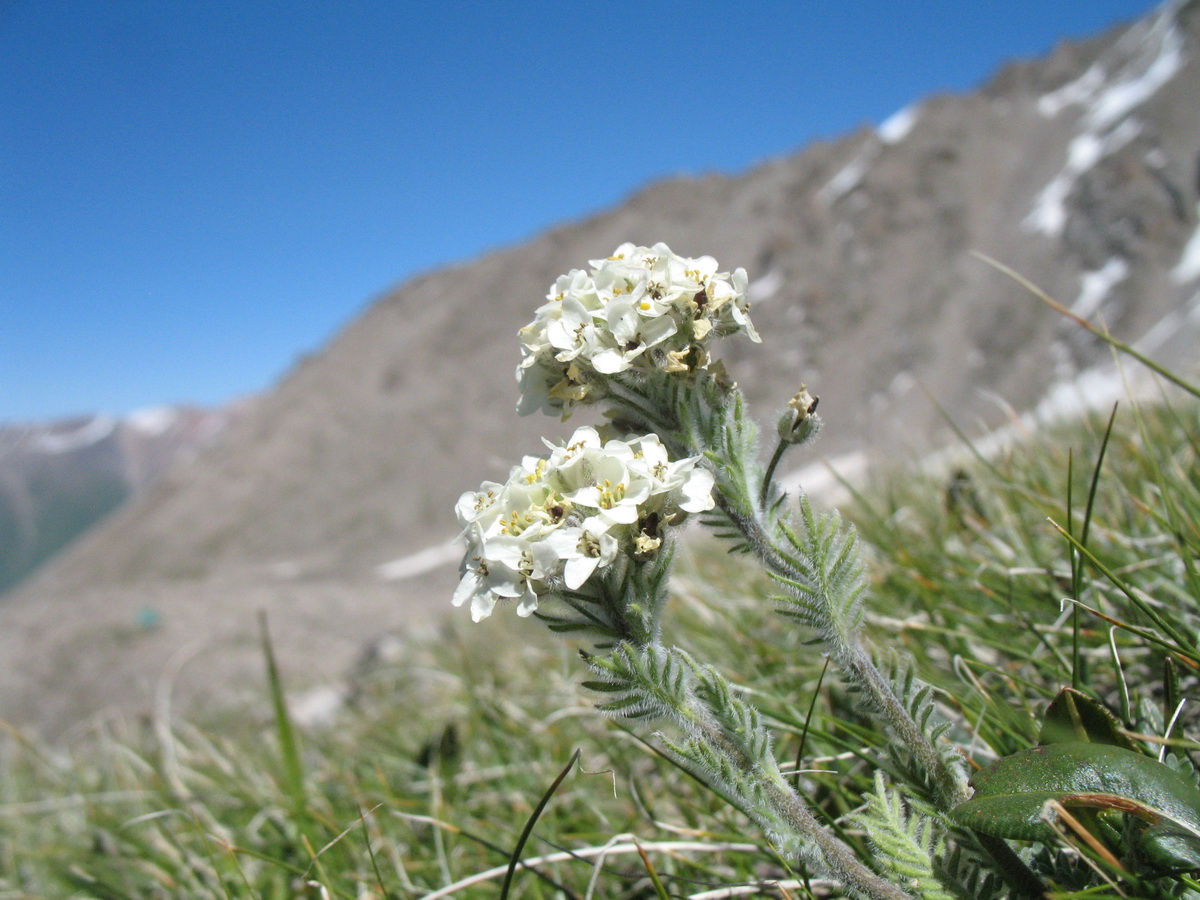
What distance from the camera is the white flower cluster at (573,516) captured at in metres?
1.47

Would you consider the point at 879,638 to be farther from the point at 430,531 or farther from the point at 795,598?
the point at 430,531

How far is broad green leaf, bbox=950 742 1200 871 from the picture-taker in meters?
1.37

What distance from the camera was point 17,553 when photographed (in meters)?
161

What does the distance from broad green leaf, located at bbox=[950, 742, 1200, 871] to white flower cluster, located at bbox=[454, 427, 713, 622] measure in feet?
2.59

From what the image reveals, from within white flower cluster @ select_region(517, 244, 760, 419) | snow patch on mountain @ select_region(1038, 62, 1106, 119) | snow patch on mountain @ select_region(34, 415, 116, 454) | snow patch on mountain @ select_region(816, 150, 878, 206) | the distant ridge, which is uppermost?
snow patch on mountain @ select_region(34, 415, 116, 454)

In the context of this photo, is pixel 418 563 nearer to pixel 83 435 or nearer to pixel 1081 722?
pixel 1081 722

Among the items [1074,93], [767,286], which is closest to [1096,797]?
[767,286]

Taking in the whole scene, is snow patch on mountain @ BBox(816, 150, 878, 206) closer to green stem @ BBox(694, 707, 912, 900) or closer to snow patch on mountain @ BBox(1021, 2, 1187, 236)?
snow patch on mountain @ BBox(1021, 2, 1187, 236)

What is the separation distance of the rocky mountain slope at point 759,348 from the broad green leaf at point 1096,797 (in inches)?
464

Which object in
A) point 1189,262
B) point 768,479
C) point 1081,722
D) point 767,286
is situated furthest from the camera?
point 767,286

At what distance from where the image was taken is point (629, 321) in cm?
169

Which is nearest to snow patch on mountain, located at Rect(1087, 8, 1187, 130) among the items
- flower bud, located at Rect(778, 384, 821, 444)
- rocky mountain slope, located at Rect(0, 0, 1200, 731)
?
rocky mountain slope, located at Rect(0, 0, 1200, 731)

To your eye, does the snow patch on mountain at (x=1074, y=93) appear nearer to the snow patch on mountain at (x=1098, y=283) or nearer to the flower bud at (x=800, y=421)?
the snow patch on mountain at (x=1098, y=283)

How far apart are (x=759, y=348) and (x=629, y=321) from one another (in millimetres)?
36912
